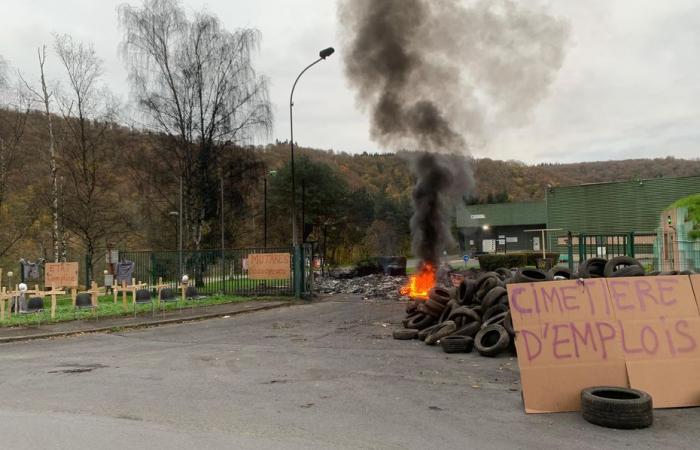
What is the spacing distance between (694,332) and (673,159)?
10407cm

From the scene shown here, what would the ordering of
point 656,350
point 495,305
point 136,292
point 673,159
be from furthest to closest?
point 673,159
point 136,292
point 495,305
point 656,350

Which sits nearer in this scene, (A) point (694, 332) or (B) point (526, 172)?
(A) point (694, 332)

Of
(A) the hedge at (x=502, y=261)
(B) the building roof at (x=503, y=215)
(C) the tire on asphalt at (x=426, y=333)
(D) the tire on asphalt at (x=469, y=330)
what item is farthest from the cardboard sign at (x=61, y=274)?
(B) the building roof at (x=503, y=215)

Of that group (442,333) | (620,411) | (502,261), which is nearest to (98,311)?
(442,333)

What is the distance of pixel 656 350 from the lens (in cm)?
555

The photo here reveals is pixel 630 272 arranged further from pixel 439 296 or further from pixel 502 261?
pixel 502 261

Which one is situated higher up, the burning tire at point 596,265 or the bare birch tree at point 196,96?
the bare birch tree at point 196,96

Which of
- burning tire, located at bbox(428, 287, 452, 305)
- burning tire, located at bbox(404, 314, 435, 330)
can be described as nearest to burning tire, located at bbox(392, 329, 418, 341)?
burning tire, located at bbox(404, 314, 435, 330)

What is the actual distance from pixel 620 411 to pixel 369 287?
18648 millimetres

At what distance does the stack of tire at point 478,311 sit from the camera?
29.0 ft

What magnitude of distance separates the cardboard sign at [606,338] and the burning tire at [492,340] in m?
2.75

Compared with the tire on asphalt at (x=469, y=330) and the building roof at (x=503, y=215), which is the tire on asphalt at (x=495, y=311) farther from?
the building roof at (x=503, y=215)

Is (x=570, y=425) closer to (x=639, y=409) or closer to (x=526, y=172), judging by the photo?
(x=639, y=409)

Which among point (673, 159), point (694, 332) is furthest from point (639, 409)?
point (673, 159)
